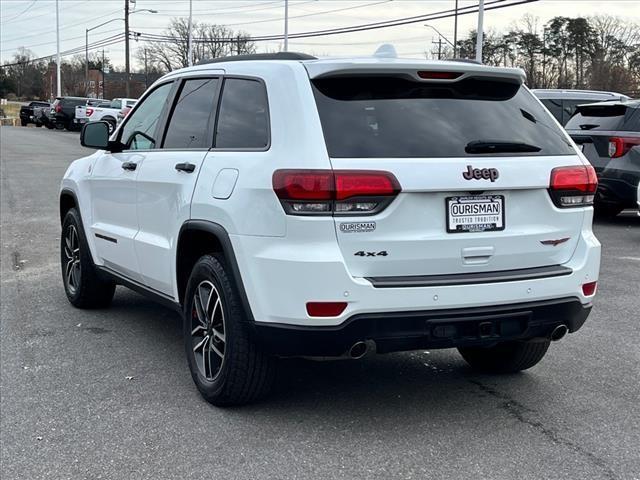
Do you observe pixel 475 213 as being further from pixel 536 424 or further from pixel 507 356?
pixel 507 356

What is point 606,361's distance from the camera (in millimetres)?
5316

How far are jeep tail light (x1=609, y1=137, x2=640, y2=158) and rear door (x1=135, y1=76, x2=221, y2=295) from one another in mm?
8198

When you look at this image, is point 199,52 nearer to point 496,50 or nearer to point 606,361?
point 496,50

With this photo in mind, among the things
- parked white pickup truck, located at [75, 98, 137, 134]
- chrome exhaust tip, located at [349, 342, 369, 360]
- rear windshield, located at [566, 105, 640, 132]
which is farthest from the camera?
parked white pickup truck, located at [75, 98, 137, 134]

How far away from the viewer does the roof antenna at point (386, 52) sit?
436cm

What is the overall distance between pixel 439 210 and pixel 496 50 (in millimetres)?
60337

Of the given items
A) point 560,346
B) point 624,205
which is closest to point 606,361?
point 560,346

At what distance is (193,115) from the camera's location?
16.4 feet

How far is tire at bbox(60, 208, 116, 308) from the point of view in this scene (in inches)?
255

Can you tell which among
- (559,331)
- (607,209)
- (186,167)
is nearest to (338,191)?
(186,167)

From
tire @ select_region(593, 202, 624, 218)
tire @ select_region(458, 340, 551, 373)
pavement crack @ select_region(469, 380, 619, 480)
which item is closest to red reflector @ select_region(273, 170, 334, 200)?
pavement crack @ select_region(469, 380, 619, 480)

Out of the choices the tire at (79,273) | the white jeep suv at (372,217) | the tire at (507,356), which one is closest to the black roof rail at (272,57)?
the white jeep suv at (372,217)

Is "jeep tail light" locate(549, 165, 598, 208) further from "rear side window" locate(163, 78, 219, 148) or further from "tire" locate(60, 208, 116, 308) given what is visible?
"tire" locate(60, 208, 116, 308)

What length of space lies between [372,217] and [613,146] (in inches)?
353
